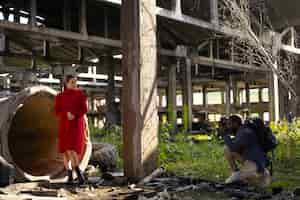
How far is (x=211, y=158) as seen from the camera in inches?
359

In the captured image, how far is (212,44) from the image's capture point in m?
18.3

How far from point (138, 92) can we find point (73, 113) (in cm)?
94

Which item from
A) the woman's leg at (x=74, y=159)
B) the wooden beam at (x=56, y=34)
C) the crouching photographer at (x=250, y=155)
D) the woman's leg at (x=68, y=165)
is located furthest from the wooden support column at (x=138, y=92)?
the wooden beam at (x=56, y=34)

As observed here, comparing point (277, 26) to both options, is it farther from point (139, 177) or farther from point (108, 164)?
point (139, 177)

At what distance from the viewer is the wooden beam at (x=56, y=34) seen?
36.9 ft

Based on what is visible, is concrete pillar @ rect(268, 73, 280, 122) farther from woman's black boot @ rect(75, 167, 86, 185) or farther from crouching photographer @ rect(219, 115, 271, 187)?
woman's black boot @ rect(75, 167, 86, 185)

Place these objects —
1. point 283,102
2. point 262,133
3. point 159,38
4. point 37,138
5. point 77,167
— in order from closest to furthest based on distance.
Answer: point 262,133 → point 77,167 → point 37,138 → point 159,38 → point 283,102

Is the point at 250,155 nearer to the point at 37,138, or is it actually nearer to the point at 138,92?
the point at 138,92

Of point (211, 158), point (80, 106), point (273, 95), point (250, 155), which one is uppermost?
point (273, 95)

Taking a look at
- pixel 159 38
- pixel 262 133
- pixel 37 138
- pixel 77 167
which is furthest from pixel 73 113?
pixel 159 38

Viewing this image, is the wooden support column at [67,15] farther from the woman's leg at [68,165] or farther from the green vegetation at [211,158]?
the woman's leg at [68,165]

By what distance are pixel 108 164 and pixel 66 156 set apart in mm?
1360

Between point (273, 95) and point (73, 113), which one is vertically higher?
point (273, 95)

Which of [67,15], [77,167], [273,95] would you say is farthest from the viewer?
[273,95]
